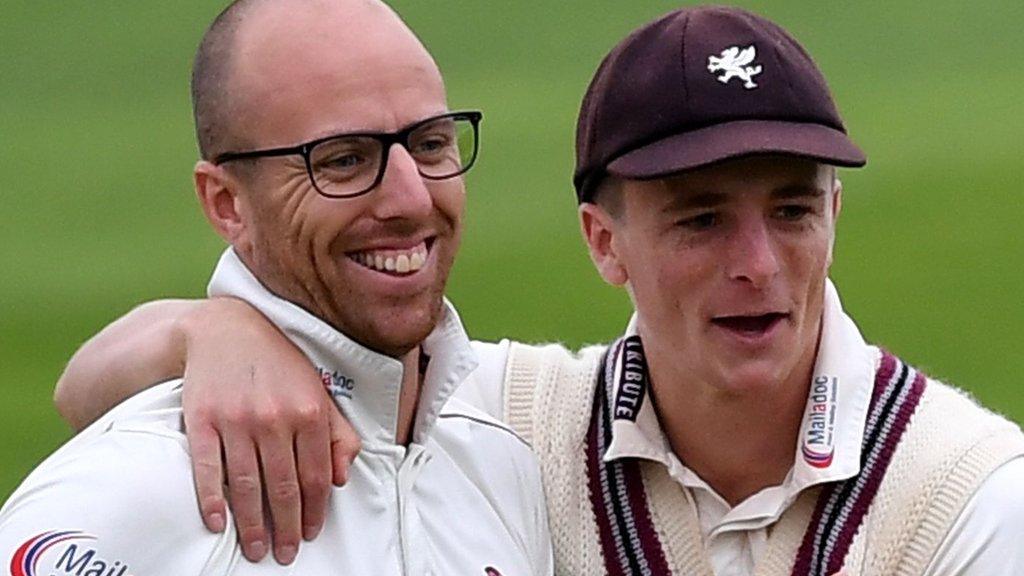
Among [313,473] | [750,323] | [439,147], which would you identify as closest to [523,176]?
[750,323]

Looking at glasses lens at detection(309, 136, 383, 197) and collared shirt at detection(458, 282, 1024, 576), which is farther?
collared shirt at detection(458, 282, 1024, 576)

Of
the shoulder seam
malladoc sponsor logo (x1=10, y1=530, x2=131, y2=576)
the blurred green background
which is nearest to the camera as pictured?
malladoc sponsor logo (x1=10, y1=530, x2=131, y2=576)

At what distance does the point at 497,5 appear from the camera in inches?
564

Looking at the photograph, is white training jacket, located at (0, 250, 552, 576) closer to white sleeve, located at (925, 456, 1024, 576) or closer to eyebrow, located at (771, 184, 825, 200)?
eyebrow, located at (771, 184, 825, 200)

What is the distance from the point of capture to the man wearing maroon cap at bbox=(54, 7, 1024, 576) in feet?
11.2

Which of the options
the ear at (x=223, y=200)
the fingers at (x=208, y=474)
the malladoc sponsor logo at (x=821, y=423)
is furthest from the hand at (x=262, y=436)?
the malladoc sponsor logo at (x=821, y=423)

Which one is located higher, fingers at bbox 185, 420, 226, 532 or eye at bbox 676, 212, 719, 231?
eye at bbox 676, 212, 719, 231

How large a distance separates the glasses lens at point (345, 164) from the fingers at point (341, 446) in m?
0.34

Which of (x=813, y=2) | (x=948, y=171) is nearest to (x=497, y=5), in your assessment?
(x=813, y=2)

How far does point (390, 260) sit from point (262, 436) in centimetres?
32

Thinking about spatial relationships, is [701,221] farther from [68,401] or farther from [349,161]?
[68,401]

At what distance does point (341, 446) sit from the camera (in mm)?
3229

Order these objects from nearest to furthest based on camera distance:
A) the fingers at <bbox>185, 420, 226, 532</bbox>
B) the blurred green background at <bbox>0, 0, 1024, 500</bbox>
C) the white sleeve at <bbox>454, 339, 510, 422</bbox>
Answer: the fingers at <bbox>185, 420, 226, 532</bbox>, the white sleeve at <bbox>454, 339, 510, 422</bbox>, the blurred green background at <bbox>0, 0, 1024, 500</bbox>

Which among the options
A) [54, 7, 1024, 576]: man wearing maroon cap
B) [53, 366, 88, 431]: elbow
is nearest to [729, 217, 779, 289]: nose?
[54, 7, 1024, 576]: man wearing maroon cap
